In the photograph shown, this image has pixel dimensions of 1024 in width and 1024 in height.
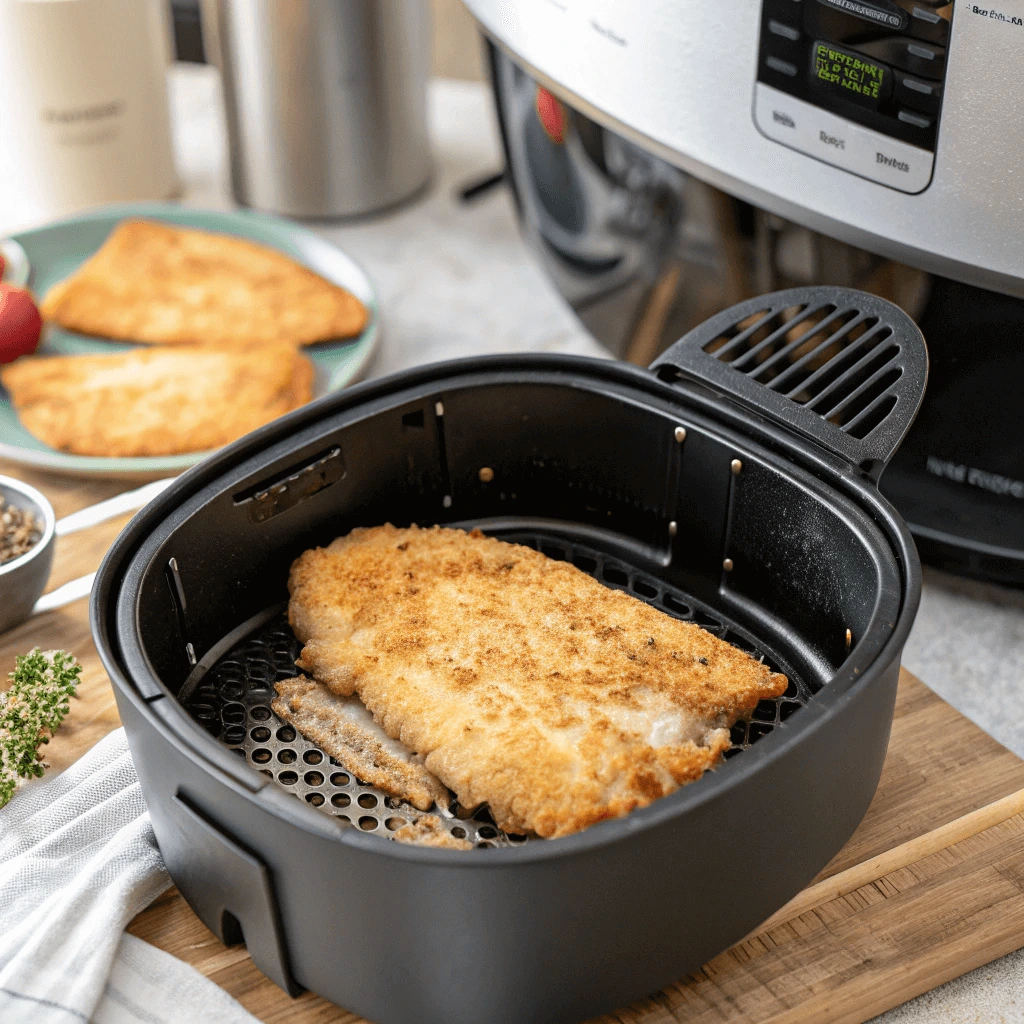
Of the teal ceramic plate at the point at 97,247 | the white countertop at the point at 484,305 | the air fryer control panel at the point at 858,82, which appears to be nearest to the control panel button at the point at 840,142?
the air fryer control panel at the point at 858,82

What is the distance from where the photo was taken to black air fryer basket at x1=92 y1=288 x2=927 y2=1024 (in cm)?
53

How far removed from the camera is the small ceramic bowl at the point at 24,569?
32.0 inches

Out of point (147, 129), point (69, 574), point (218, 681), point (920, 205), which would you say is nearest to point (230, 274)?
point (147, 129)

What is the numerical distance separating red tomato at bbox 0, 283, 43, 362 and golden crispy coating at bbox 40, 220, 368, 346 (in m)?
0.05

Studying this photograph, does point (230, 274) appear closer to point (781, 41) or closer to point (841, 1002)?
point (781, 41)

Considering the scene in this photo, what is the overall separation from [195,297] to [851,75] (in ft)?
2.07

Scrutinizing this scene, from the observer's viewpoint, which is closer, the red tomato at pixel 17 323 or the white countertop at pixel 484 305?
the white countertop at pixel 484 305

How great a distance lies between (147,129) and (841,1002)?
105 cm

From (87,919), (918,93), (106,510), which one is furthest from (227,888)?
(918,93)

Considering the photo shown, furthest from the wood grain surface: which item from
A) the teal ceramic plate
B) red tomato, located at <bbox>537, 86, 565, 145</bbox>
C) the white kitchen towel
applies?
red tomato, located at <bbox>537, 86, 565, 145</bbox>

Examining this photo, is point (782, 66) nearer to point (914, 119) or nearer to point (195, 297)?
point (914, 119)

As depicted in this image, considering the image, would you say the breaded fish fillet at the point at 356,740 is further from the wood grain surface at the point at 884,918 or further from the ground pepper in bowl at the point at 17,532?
the ground pepper in bowl at the point at 17,532

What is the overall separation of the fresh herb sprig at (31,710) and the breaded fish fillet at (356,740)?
0.46 ft

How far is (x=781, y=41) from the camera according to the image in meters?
0.75
